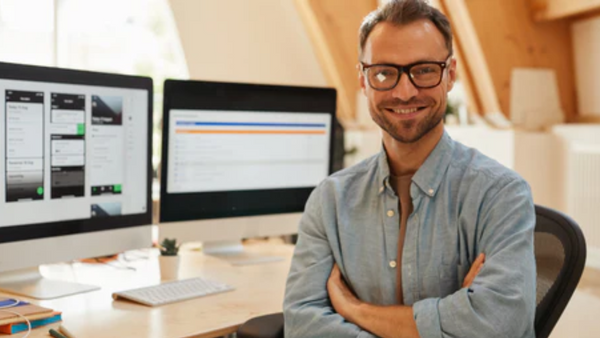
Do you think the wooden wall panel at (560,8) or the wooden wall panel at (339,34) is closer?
the wooden wall panel at (560,8)

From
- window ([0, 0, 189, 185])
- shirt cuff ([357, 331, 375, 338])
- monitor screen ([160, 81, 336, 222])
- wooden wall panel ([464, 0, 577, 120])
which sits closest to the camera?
shirt cuff ([357, 331, 375, 338])

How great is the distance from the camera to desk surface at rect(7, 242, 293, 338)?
5.34ft

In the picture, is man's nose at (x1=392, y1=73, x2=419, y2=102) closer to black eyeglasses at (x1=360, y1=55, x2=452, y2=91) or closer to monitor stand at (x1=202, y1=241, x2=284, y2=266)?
black eyeglasses at (x1=360, y1=55, x2=452, y2=91)

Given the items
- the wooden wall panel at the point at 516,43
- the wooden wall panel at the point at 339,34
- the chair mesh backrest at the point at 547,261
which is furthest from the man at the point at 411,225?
the wooden wall panel at the point at 339,34

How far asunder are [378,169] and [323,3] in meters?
3.65

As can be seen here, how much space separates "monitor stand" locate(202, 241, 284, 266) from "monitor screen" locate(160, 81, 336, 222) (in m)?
0.15

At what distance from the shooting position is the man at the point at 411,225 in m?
1.46

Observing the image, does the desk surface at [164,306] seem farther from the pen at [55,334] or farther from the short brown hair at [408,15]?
the short brown hair at [408,15]

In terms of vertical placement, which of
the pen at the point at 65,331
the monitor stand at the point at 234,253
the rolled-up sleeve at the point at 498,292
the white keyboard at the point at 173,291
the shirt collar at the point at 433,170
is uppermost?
the shirt collar at the point at 433,170

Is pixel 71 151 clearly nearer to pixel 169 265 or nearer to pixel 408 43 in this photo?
pixel 169 265

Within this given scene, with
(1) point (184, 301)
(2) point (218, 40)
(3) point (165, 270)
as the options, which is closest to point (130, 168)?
(3) point (165, 270)

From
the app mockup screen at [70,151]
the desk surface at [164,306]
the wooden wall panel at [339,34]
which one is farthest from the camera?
the wooden wall panel at [339,34]

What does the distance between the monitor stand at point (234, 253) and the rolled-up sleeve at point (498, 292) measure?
1.01 meters

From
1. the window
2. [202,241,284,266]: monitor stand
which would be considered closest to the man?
[202,241,284,266]: monitor stand
